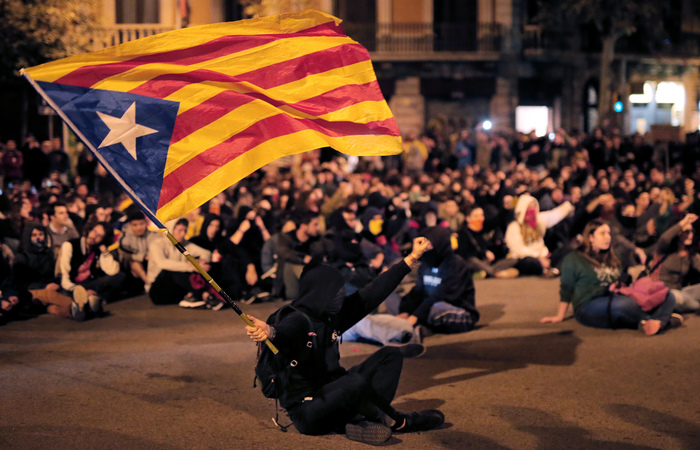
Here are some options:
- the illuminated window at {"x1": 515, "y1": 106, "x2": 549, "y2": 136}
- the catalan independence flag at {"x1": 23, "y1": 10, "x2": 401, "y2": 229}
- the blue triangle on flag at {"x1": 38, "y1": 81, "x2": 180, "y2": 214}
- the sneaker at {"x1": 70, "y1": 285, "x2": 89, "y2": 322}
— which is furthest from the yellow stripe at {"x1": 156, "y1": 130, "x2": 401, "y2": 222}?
the illuminated window at {"x1": 515, "y1": 106, "x2": 549, "y2": 136}

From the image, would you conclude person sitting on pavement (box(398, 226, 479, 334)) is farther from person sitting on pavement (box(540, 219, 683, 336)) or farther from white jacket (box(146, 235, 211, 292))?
white jacket (box(146, 235, 211, 292))

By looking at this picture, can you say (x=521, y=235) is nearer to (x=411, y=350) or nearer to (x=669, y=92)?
(x=411, y=350)

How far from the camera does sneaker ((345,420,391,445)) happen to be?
627cm

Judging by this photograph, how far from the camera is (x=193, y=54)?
6816 millimetres

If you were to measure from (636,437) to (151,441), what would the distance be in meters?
3.43

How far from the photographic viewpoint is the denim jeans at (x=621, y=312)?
9891 millimetres

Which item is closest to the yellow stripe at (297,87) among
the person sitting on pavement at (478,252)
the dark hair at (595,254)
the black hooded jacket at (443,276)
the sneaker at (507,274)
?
the black hooded jacket at (443,276)

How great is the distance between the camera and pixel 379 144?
6836 mm

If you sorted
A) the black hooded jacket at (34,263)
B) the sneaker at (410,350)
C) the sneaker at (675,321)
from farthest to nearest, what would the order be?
1. the black hooded jacket at (34,263)
2. the sneaker at (675,321)
3. the sneaker at (410,350)

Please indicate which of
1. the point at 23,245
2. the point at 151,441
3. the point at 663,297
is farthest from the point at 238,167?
the point at 23,245

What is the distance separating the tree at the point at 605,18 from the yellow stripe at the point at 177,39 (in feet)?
87.3

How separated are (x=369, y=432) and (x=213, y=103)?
256 cm

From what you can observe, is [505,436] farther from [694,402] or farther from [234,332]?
[234,332]

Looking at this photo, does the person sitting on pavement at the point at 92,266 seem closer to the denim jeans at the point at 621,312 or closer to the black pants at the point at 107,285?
the black pants at the point at 107,285
